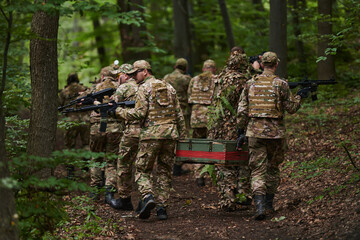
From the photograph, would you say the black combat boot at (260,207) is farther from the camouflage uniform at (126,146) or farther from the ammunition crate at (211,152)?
the camouflage uniform at (126,146)

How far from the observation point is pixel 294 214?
21.8 ft

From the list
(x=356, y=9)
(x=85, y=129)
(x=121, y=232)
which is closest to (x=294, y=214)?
(x=121, y=232)

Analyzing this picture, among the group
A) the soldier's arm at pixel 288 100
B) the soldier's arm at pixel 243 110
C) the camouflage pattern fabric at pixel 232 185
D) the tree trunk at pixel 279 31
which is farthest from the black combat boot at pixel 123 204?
the tree trunk at pixel 279 31

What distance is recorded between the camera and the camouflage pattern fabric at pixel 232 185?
7.63 m

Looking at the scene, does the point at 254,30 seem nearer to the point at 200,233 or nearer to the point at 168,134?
the point at 168,134

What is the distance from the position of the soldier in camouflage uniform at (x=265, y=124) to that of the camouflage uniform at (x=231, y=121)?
79cm

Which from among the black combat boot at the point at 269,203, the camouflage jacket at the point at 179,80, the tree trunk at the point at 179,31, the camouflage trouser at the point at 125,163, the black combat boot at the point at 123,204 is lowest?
the black combat boot at the point at 123,204

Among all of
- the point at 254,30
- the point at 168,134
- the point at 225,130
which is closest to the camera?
the point at 168,134

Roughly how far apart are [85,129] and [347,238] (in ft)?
29.1

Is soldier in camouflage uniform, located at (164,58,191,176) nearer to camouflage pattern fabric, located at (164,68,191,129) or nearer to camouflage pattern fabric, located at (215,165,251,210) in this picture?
camouflage pattern fabric, located at (164,68,191,129)

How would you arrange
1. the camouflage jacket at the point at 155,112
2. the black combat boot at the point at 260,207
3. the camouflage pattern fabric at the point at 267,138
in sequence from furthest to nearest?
the camouflage jacket at the point at 155,112, the camouflage pattern fabric at the point at 267,138, the black combat boot at the point at 260,207

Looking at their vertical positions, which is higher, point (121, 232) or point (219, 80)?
point (219, 80)

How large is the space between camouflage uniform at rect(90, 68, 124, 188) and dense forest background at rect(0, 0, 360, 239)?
886mm

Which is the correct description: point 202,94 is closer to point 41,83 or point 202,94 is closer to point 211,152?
point 211,152
